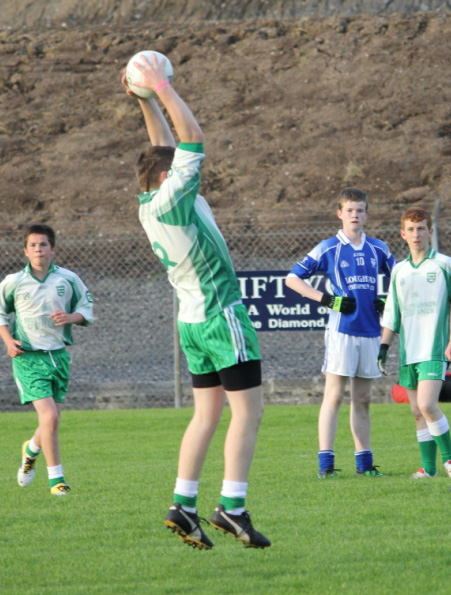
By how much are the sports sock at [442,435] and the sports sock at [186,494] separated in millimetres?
3070

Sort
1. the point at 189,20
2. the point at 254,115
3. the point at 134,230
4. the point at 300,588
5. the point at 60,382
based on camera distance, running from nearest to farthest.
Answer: the point at 300,588 → the point at 60,382 → the point at 134,230 → the point at 254,115 → the point at 189,20

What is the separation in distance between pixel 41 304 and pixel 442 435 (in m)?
3.18

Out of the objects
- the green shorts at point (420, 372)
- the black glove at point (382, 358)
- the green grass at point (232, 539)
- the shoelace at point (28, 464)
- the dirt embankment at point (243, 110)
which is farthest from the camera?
the dirt embankment at point (243, 110)

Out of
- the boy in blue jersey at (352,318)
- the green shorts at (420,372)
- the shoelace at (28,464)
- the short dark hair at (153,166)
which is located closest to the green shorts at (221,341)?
the short dark hair at (153,166)

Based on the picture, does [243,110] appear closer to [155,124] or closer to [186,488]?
[155,124]

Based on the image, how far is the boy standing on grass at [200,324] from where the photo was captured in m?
5.05

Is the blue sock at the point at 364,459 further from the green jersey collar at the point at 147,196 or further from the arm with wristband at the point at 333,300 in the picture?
the green jersey collar at the point at 147,196

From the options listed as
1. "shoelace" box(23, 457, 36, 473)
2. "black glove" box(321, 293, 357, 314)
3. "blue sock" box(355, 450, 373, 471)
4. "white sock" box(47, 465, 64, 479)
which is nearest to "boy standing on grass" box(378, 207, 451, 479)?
"black glove" box(321, 293, 357, 314)

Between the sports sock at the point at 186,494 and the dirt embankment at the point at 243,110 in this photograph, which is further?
the dirt embankment at the point at 243,110

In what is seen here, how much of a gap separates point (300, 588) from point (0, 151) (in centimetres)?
2947

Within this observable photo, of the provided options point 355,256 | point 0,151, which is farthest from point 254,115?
point 355,256

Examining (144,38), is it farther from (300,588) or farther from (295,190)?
(300,588)

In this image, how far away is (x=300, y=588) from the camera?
460cm

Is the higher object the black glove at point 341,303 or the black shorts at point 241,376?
the black glove at point 341,303
